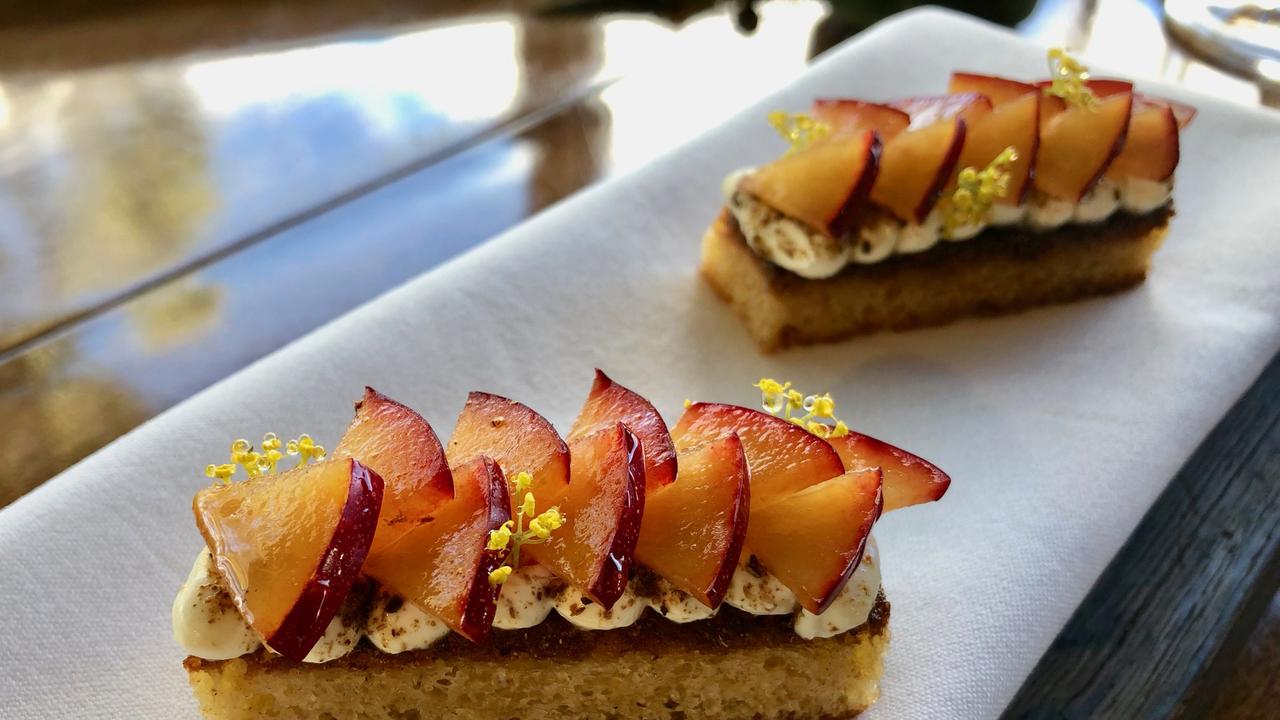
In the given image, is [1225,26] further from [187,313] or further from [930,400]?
[187,313]

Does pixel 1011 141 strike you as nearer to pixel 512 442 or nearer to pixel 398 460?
pixel 512 442

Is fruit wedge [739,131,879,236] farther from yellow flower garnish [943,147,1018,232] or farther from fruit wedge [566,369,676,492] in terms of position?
fruit wedge [566,369,676,492]

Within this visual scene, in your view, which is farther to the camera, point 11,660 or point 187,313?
point 187,313

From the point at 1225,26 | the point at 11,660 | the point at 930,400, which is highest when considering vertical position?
the point at 1225,26

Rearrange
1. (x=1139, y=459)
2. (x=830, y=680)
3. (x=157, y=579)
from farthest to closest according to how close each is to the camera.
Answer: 1. (x=1139, y=459)
2. (x=157, y=579)
3. (x=830, y=680)

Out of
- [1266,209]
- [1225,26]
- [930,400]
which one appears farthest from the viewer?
[1225,26]

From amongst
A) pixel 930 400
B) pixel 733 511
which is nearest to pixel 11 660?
pixel 733 511
